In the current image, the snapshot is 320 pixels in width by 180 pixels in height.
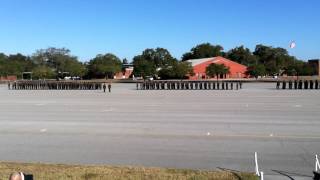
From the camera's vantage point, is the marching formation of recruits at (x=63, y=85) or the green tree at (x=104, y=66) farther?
the green tree at (x=104, y=66)

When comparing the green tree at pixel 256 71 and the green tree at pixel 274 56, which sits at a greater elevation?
the green tree at pixel 274 56

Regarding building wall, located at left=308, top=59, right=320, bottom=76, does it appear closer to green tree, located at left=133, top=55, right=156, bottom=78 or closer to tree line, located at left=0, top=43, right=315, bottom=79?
tree line, located at left=0, top=43, right=315, bottom=79

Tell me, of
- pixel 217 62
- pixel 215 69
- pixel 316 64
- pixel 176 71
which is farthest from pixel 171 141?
pixel 316 64

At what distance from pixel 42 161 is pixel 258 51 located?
166662mm

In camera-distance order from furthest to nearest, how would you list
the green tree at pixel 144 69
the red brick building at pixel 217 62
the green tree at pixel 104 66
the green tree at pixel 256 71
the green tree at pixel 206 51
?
Answer: the green tree at pixel 206 51 < the green tree at pixel 104 66 < the red brick building at pixel 217 62 < the green tree at pixel 144 69 < the green tree at pixel 256 71

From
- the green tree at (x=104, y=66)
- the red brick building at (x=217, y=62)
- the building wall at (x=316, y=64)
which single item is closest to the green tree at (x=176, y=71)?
the red brick building at (x=217, y=62)

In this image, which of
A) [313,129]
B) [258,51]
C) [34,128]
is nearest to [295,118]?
[313,129]

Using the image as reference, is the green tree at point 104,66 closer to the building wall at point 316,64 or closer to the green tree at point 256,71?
the green tree at point 256,71

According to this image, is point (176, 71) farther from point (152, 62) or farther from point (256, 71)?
point (152, 62)

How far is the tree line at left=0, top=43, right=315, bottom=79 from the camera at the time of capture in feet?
400

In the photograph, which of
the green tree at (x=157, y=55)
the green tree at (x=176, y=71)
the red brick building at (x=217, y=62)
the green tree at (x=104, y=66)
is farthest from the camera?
the green tree at (x=157, y=55)

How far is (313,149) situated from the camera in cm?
1223

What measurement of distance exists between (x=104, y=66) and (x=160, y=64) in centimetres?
1706

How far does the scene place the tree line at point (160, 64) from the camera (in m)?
122
